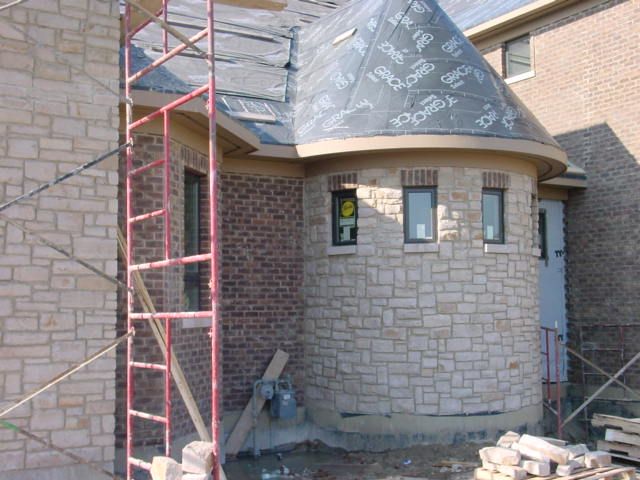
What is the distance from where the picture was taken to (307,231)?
40.2 feet

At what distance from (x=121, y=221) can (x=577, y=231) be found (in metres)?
9.20

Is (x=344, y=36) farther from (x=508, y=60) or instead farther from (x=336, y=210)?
(x=508, y=60)

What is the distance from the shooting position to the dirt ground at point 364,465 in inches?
394

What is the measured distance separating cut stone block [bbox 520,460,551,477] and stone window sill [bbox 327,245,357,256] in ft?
12.5

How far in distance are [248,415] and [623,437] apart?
4.86 m

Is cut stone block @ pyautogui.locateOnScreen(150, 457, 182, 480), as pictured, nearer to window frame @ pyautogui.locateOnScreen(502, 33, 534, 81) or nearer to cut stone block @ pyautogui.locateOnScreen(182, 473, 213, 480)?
cut stone block @ pyautogui.locateOnScreen(182, 473, 213, 480)

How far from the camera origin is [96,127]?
7.22 metres

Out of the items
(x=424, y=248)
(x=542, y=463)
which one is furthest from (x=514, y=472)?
(x=424, y=248)

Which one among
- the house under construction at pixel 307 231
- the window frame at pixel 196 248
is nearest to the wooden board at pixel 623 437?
the house under construction at pixel 307 231

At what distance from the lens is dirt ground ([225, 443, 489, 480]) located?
10.0 m

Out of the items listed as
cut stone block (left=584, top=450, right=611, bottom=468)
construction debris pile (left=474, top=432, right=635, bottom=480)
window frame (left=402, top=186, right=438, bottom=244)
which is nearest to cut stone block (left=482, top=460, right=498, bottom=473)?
construction debris pile (left=474, top=432, right=635, bottom=480)

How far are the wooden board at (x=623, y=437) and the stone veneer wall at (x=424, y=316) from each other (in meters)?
1.37

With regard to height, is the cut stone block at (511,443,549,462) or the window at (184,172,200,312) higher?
the window at (184,172,200,312)

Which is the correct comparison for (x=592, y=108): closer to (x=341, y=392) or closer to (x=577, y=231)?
(x=577, y=231)
